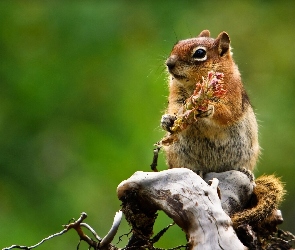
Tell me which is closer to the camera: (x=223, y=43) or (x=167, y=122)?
(x=167, y=122)

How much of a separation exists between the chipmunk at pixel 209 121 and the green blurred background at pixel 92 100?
2425mm

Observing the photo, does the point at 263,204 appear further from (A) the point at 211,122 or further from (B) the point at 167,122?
(A) the point at 211,122

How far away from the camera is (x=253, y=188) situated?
5.03m

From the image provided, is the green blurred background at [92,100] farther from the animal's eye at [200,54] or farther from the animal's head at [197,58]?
the animal's eye at [200,54]

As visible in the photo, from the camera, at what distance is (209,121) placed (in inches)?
212

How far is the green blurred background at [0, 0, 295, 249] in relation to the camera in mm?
8633

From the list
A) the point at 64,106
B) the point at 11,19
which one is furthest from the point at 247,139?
the point at 11,19

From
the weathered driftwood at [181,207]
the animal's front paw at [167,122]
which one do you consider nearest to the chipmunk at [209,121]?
the animal's front paw at [167,122]

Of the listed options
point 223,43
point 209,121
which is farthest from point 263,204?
point 223,43

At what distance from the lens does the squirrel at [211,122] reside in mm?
5449

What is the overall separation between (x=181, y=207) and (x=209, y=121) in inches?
58.1

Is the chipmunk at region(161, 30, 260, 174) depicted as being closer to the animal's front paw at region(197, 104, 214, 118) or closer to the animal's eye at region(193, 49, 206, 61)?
the animal's eye at region(193, 49, 206, 61)

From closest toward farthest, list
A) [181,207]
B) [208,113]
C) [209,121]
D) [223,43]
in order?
[181,207] < [208,113] < [209,121] < [223,43]

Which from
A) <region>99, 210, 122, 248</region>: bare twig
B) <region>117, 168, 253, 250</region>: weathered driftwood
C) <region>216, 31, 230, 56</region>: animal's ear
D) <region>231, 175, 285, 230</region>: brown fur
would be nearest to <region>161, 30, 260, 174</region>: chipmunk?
<region>216, 31, 230, 56</region>: animal's ear
